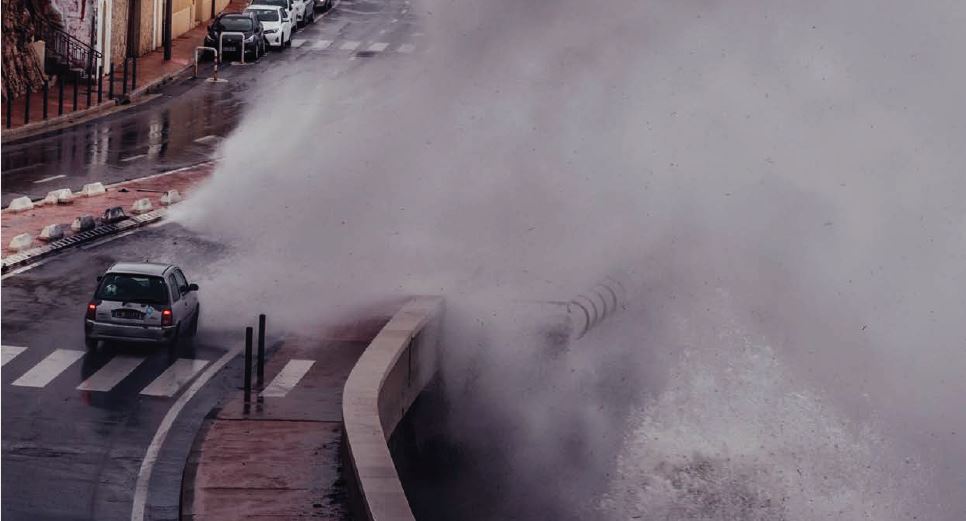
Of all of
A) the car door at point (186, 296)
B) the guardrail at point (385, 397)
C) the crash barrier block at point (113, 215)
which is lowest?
the crash barrier block at point (113, 215)

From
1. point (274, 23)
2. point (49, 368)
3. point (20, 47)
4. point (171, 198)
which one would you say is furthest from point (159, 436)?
point (274, 23)

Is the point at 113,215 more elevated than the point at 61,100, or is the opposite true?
the point at 113,215

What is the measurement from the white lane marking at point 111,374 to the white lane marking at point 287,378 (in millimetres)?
2417

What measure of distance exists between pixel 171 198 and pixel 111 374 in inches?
609

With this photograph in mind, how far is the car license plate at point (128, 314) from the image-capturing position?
28766 mm

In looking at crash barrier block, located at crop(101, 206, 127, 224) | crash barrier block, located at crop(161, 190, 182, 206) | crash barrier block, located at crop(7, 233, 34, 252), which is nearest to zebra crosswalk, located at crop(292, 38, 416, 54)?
crash barrier block, located at crop(161, 190, 182, 206)

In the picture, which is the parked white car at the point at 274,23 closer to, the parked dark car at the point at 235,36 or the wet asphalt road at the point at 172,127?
the wet asphalt road at the point at 172,127

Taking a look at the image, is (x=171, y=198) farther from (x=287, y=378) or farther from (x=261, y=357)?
(x=261, y=357)

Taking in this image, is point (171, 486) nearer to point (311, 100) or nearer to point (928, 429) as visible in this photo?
point (928, 429)

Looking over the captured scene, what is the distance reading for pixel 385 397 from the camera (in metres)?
24.6

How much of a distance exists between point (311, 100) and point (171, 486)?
38192mm

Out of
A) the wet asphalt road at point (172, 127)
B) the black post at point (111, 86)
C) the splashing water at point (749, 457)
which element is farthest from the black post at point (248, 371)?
the black post at point (111, 86)

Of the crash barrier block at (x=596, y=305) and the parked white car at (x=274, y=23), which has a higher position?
the crash barrier block at (x=596, y=305)

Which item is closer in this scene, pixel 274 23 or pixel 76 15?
pixel 76 15
